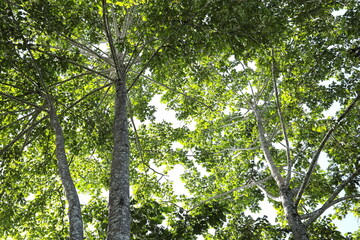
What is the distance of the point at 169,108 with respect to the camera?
1241 cm

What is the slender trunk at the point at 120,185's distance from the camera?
4.48m

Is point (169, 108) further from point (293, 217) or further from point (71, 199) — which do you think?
point (71, 199)

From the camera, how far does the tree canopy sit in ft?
19.5

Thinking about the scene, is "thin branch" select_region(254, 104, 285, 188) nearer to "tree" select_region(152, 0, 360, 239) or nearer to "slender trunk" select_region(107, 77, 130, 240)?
"tree" select_region(152, 0, 360, 239)

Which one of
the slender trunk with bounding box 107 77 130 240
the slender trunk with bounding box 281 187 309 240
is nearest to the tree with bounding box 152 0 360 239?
the slender trunk with bounding box 281 187 309 240

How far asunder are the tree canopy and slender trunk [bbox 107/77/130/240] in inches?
1.0

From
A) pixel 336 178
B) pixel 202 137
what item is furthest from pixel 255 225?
pixel 202 137

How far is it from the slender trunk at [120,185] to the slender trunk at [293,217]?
515cm

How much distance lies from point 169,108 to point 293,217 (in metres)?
6.41

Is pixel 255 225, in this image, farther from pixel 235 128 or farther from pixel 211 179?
pixel 235 128

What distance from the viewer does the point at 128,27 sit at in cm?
965

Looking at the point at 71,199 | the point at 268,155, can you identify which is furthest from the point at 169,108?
the point at 71,199

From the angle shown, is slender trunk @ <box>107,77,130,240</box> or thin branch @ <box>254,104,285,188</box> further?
thin branch @ <box>254,104,285,188</box>

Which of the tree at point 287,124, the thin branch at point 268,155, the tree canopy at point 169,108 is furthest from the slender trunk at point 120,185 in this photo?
the thin branch at point 268,155
